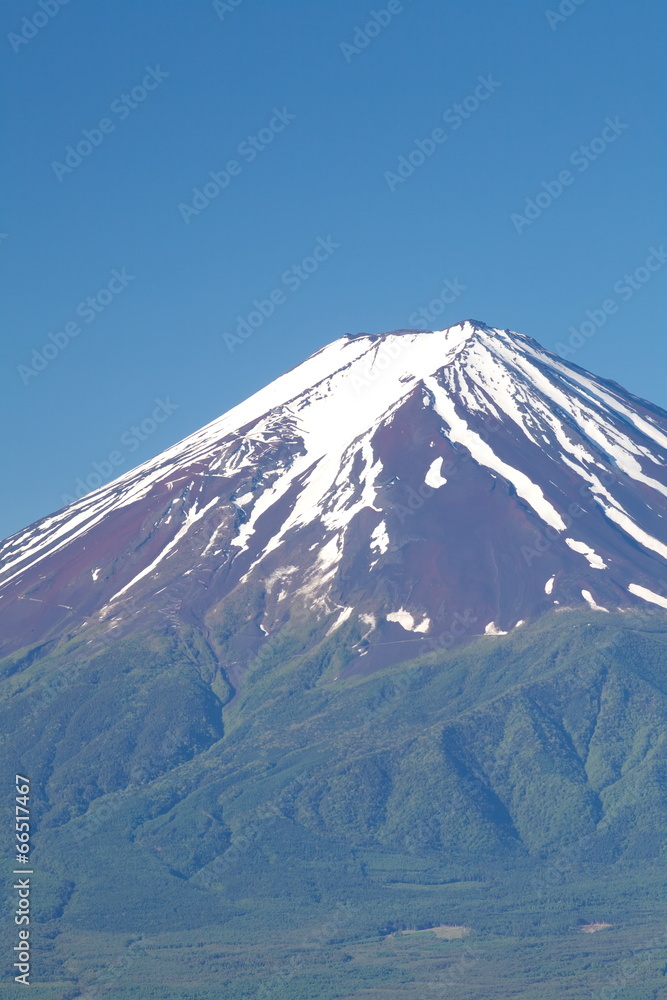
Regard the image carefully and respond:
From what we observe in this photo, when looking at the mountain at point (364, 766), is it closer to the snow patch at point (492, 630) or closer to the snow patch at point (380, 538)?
the snow patch at point (492, 630)

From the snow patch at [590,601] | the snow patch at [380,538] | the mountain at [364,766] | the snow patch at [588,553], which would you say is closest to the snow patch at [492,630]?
the mountain at [364,766]

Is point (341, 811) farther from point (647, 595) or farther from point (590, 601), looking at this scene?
point (647, 595)

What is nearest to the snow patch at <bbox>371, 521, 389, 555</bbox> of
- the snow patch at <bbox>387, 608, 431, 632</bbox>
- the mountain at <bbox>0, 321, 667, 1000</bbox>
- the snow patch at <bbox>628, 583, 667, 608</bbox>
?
the mountain at <bbox>0, 321, 667, 1000</bbox>

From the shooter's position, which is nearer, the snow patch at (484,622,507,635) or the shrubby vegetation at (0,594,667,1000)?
the shrubby vegetation at (0,594,667,1000)

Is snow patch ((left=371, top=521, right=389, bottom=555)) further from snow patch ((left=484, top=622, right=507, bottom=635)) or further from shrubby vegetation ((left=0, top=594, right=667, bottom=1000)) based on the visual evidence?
snow patch ((left=484, top=622, right=507, bottom=635))

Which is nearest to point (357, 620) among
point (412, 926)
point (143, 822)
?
point (143, 822)

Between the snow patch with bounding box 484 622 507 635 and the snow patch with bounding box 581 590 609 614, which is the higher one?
the snow patch with bounding box 581 590 609 614

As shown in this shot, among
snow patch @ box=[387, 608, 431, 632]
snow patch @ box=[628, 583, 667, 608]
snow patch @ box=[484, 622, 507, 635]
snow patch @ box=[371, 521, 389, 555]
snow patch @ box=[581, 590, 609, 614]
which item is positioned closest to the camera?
snow patch @ box=[484, 622, 507, 635]

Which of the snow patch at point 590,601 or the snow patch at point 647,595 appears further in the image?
the snow patch at point 647,595

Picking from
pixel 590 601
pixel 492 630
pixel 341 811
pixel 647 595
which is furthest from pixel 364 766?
pixel 647 595
